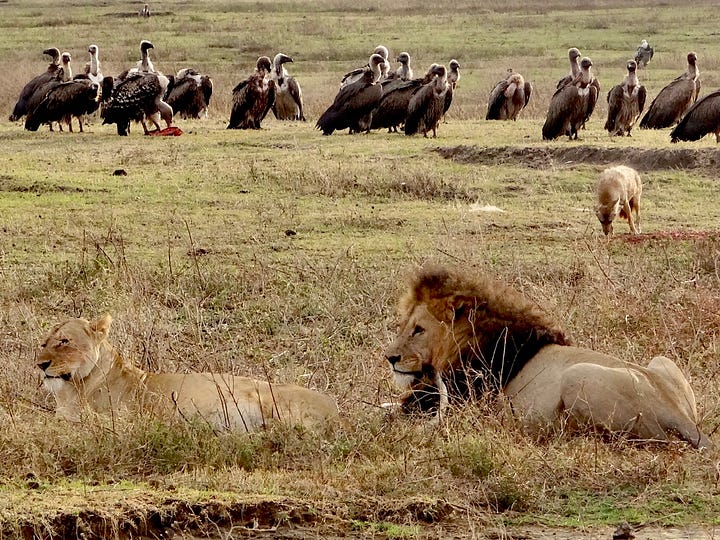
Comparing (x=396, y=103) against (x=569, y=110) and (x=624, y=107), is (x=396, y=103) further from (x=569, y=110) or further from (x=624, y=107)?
(x=624, y=107)

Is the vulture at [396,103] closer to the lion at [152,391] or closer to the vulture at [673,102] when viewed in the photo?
the vulture at [673,102]

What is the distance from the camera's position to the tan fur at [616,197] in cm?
1234

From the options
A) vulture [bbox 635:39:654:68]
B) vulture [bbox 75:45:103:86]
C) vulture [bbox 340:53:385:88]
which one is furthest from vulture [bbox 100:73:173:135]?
vulture [bbox 635:39:654:68]

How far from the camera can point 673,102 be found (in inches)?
870

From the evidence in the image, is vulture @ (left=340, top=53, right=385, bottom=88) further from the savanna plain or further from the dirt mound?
the dirt mound

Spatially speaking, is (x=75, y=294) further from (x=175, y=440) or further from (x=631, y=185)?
(x=631, y=185)

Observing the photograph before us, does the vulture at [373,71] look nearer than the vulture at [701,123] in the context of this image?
No

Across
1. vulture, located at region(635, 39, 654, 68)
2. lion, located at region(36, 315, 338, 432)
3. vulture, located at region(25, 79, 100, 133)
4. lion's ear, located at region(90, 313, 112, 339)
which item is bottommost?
vulture, located at region(635, 39, 654, 68)

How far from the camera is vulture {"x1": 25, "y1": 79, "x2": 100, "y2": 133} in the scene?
68.9ft

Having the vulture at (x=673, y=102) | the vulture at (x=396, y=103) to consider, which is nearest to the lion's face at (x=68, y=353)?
the vulture at (x=396, y=103)

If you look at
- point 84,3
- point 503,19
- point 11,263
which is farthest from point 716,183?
point 84,3

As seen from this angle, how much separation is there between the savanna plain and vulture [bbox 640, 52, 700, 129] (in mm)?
1482

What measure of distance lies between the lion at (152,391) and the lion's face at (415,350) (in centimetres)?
35

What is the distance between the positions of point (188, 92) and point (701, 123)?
357 inches
